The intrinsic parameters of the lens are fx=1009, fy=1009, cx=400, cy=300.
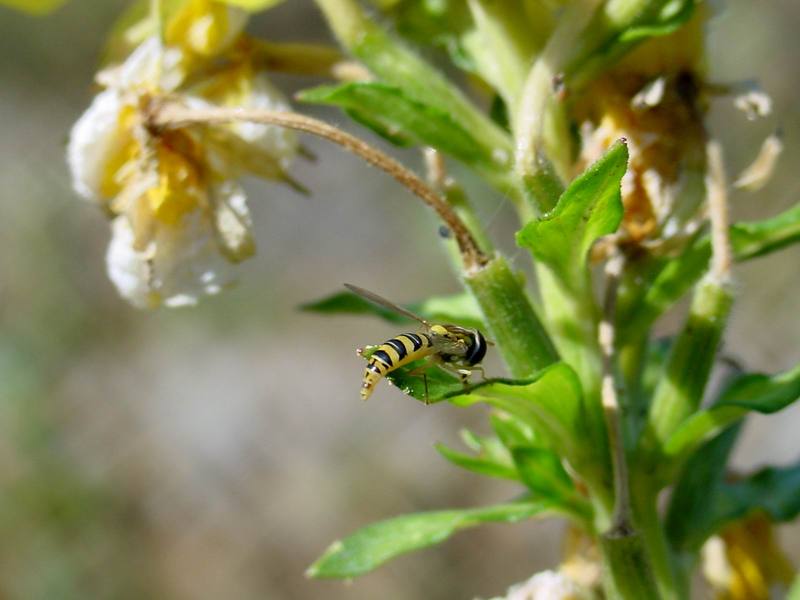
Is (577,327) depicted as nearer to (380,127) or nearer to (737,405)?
(737,405)

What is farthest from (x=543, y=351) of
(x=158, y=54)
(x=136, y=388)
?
(x=136, y=388)

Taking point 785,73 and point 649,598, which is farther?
point 785,73

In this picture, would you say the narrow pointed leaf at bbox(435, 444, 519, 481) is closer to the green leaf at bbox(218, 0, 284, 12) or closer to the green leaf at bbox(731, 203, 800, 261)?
the green leaf at bbox(731, 203, 800, 261)

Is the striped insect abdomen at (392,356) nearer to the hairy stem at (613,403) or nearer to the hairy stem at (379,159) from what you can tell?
the hairy stem at (379,159)

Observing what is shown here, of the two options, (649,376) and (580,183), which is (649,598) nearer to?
(649,376)

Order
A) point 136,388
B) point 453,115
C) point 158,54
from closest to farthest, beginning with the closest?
point 453,115 → point 158,54 → point 136,388

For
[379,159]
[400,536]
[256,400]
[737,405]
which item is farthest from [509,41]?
[256,400]

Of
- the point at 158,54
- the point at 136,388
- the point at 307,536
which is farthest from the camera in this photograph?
the point at 136,388
